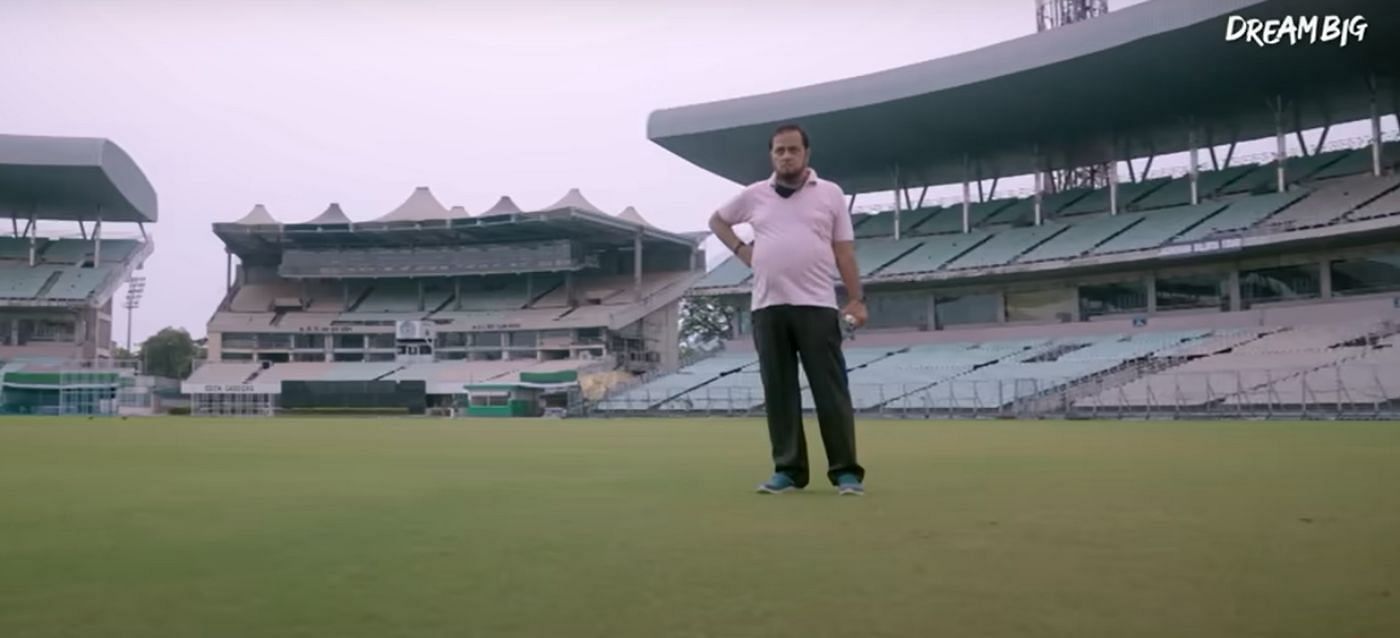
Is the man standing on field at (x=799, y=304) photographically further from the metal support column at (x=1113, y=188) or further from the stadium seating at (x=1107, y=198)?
the stadium seating at (x=1107, y=198)

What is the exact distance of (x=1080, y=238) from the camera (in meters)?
33.1

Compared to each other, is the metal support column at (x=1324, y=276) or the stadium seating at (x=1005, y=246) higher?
the stadium seating at (x=1005, y=246)

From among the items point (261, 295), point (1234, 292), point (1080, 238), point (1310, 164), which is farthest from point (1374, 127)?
point (261, 295)

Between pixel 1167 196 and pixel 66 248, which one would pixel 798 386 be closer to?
pixel 1167 196

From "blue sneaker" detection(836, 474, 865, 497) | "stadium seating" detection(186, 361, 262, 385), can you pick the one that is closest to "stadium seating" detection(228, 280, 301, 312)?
"stadium seating" detection(186, 361, 262, 385)

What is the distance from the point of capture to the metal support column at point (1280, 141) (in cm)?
3028

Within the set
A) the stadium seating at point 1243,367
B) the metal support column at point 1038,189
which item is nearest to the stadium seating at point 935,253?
the metal support column at point 1038,189

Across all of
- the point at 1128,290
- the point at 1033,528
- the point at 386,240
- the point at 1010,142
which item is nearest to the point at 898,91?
the point at 1010,142

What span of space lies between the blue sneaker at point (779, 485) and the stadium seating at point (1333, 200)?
90.1ft

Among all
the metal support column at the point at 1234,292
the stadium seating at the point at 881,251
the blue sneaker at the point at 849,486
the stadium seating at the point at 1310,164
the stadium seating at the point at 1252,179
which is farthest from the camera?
the stadium seating at the point at 881,251

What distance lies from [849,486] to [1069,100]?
29711mm

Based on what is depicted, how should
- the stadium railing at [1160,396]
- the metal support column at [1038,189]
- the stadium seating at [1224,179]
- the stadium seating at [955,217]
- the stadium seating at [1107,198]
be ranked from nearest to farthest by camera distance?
the stadium railing at [1160,396] → the stadium seating at [1224,179] → the stadium seating at [1107,198] → the metal support column at [1038,189] → the stadium seating at [955,217]

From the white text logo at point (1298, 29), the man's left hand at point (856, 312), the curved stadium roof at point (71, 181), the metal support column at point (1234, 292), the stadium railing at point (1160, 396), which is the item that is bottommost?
the stadium railing at point (1160, 396)

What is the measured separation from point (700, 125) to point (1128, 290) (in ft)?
48.5
